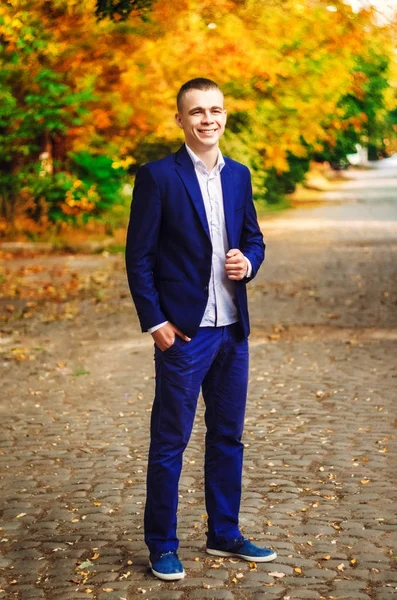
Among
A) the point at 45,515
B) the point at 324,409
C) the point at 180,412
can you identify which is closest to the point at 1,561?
the point at 45,515

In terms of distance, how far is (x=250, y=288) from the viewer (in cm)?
1620

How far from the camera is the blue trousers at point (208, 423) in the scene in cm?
473

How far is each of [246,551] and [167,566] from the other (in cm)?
40

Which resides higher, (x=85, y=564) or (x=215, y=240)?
(x=215, y=240)

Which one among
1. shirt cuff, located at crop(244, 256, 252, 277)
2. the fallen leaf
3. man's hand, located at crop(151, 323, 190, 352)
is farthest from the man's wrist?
the fallen leaf

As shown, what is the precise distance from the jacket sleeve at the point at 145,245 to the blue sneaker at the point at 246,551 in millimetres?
1057

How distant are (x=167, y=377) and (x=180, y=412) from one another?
154mm

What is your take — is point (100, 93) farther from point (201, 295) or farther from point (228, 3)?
point (201, 295)

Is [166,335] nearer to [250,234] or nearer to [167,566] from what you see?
[250,234]

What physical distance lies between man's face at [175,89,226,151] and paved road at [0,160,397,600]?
179cm

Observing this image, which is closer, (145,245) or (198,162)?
(145,245)

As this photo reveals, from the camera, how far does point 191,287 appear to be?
4.64 meters

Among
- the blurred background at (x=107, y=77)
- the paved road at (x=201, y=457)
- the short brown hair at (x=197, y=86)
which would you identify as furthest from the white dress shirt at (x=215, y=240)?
the blurred background at (x=107, y=77)

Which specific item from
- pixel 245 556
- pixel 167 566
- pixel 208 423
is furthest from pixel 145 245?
pixel 245 556
